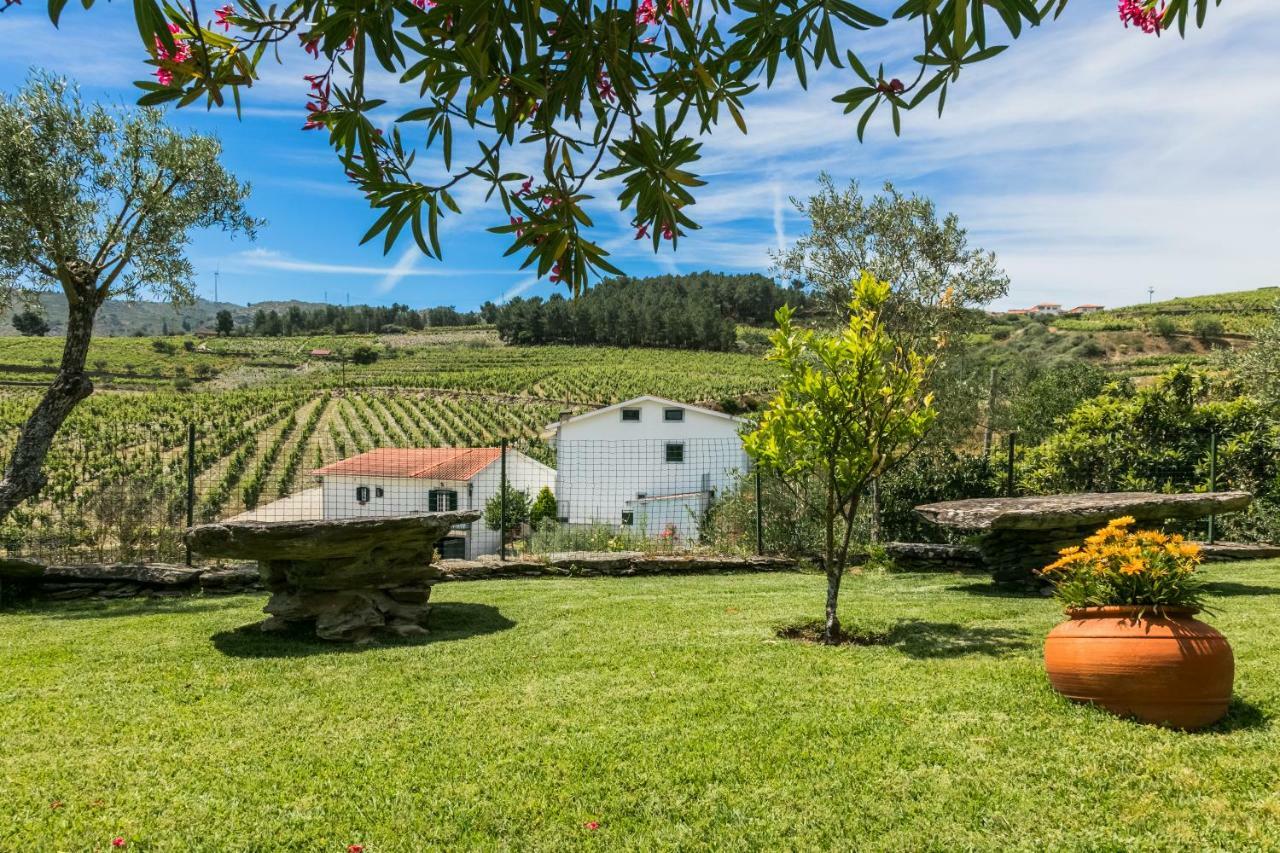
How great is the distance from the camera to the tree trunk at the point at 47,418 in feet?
29.6

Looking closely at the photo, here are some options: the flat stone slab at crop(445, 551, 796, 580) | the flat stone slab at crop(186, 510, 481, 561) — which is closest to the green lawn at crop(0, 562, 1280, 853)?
the flat stone slab at crop(186, 510, 481, 561)

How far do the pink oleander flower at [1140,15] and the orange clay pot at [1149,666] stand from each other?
2.78 meters

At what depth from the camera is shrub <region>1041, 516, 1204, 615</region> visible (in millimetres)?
3867

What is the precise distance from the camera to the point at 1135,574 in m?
3.93

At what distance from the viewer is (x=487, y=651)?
5.70 m

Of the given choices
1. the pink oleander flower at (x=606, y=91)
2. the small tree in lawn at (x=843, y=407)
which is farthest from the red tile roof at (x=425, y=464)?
the pink oleander flower at (x=606, y=91)

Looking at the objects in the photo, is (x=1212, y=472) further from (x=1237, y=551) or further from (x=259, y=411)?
(x=259, y=411)

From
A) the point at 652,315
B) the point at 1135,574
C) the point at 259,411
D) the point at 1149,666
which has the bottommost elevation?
the point at 1149,666

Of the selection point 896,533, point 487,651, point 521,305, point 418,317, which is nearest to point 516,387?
point 521,305

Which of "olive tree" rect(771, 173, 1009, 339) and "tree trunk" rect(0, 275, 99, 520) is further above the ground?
"olive tree" rect(771, 173, 1009, 339)

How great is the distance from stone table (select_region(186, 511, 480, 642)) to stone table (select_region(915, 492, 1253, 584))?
524 cm

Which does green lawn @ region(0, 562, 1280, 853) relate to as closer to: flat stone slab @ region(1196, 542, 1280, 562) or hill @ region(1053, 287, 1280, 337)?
flat stone slab @ region(1196, 542, 1280, 562)

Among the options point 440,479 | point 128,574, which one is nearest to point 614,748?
point 128,574

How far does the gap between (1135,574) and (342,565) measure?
579 centimetres
